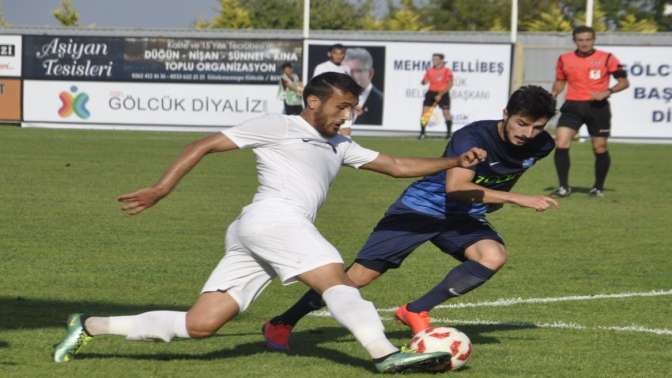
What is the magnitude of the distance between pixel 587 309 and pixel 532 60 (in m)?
24.5

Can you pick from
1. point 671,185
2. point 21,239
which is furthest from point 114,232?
point 671,185

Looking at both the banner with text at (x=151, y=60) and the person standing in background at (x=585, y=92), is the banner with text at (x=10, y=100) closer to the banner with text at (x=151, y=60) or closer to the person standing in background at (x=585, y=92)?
the banner with text at (x=151, y=60)

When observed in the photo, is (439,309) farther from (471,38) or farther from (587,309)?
(471,38)

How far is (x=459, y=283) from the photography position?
266 inches

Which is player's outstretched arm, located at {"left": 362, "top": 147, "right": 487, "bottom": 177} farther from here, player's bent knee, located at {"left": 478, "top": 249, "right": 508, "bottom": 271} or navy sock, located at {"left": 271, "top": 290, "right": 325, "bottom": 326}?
navy sock, located at {"left": 271, "top": 290, "right": 325, "bottom": 326}

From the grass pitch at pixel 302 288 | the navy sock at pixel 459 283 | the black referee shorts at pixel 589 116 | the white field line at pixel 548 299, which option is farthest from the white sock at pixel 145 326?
the black referee shorts at pixel 589 116

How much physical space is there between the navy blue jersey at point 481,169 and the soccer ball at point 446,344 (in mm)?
843

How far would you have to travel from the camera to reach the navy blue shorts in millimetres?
6906

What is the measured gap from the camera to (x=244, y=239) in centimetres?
584

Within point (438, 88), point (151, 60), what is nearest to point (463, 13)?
point (151, 60)

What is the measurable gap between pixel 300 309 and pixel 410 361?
4.04ft

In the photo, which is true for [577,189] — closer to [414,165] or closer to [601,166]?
[601,166]

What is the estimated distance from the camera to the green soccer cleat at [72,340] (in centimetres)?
611

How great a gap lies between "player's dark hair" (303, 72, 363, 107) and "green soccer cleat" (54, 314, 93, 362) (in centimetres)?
153
